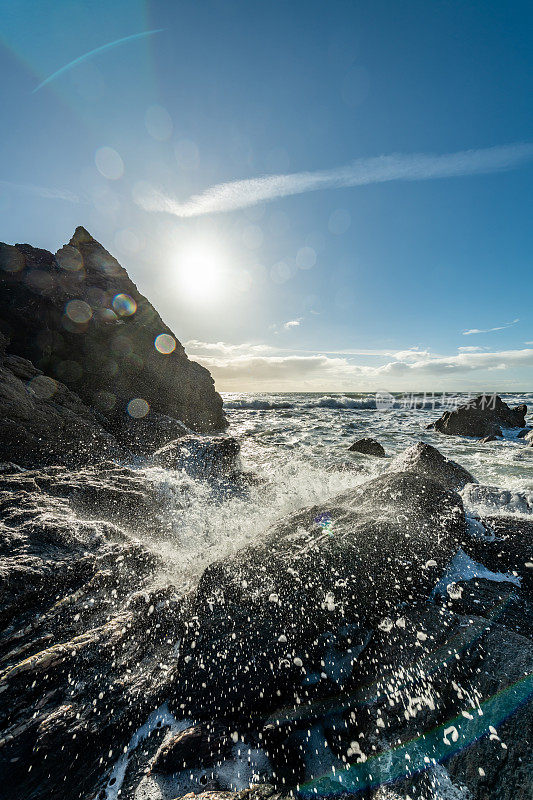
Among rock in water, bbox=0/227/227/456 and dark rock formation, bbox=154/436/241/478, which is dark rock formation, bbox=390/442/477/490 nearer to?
dark rock formation, bbox=154/436/241/478

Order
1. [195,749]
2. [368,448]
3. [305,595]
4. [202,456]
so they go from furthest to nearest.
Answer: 1. [368,448]
2. [202,456]
3. [305,595]
4. [195,749]

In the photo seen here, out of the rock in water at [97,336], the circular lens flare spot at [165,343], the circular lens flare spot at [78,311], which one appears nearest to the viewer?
the rock in water at [97,336]

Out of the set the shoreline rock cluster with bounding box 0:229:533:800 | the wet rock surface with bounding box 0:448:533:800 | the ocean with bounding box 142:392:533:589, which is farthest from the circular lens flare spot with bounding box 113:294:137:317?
the wet rock surface with bounding box 0:448:533:800

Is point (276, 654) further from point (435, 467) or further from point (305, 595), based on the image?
point (435, 467)

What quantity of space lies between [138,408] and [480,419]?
20.8m

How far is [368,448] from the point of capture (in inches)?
553

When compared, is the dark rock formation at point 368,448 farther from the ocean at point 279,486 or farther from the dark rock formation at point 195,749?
the dark rock formation at point 195,749

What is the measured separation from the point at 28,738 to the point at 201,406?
17.9 meters

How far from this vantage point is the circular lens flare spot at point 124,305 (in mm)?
16312


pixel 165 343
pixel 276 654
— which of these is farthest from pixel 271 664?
pixel 165 343

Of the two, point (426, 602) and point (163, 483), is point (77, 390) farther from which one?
point (426, 602)

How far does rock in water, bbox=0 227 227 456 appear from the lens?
1201 centimetres

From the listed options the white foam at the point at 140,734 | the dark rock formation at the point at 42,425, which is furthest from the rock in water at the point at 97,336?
the white foam at the point at 140,734

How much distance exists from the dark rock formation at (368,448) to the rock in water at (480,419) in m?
9.59
